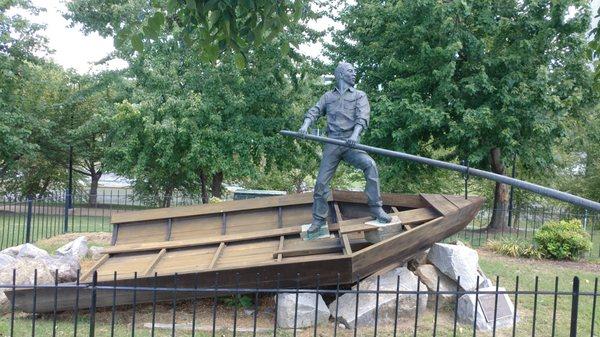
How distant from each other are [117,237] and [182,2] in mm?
4824

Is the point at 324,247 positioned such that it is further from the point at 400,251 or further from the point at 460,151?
the point at 460,151

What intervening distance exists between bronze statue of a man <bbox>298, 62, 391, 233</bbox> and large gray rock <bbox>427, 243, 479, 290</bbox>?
1.17 m

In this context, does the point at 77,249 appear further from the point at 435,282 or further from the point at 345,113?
the point at 435,282

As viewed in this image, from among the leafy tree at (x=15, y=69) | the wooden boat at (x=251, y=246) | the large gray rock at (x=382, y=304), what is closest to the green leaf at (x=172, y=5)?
the wooden boat at (x=251, y=246)

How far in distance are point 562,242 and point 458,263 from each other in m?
6.26

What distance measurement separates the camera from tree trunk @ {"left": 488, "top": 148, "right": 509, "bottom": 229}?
623 inches

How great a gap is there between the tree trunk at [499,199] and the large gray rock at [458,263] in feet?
30.2

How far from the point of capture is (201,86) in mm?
17453

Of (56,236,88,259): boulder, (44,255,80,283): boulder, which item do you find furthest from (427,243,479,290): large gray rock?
(56,236,88,259): boulder

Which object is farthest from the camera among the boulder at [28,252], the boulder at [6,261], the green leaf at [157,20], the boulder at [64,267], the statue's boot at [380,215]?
the boulder at [28,252]

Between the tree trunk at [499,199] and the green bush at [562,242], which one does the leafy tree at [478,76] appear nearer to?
the tree trunk at [499,199]

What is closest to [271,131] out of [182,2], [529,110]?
[529,110]

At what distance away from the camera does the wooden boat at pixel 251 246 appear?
5.80 m

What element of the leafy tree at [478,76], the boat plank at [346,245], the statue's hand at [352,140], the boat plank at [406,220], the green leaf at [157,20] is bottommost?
the boat plank at [346,245]
